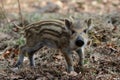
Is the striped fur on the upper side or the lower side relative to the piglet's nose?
upper

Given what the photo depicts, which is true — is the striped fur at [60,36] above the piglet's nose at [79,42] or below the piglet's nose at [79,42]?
above

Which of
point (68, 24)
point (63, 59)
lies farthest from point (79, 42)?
point (63, 59)

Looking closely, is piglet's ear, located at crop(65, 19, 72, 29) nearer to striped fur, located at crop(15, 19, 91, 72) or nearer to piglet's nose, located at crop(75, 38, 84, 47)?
striped fur, located at crop(15, 19, 91, 72)

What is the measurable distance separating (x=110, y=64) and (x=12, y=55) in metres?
1.96

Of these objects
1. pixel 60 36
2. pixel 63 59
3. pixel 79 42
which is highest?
pixel 63 59

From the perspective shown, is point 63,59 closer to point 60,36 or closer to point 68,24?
point 60,36

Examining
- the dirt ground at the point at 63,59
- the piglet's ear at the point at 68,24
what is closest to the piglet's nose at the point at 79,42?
the piglet's ear at the point at 68,24

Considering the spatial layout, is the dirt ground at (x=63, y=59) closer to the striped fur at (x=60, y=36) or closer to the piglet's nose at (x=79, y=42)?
the striped fur at (x=60, y=36)

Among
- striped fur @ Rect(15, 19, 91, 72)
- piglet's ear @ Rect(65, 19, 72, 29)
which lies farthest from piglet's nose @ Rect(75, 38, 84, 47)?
piglet's ear @ Rect(65, 19, 72, 29)

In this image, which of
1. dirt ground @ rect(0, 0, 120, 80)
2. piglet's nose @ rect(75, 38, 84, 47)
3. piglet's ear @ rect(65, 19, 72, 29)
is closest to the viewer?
piglet's nose @ rect(75, 38, 84, 47)

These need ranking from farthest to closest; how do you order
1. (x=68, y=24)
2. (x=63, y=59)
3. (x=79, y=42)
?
(x=63, y=59), (x=68, y=24), (x=79, y=42)

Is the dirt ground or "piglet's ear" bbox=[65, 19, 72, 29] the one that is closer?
"piglet's ear" bbox=[65, 19, 72, 29]

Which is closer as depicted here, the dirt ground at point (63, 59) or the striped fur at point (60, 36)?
the striped fur at point (60, 36)

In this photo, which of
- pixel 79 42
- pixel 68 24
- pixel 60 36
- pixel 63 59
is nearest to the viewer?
pixel 79 42
